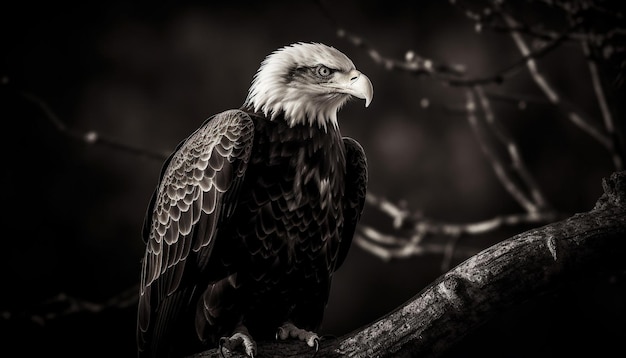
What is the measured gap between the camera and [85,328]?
5.68m

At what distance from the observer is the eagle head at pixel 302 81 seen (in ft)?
8.98

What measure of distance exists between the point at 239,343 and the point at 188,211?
583mm

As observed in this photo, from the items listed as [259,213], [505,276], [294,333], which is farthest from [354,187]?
[505,276]

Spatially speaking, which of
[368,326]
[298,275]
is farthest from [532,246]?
[298,275]

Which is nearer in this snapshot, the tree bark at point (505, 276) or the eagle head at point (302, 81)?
the tree bark at point (505, 276)

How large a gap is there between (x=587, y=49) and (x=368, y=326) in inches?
80.3

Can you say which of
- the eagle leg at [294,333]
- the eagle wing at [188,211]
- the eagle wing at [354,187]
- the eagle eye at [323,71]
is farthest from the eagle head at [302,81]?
the eagle leg at [294,333]

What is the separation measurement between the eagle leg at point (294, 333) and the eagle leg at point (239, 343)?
21 centimetres

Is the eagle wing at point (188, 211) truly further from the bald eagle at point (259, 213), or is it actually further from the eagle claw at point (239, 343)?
the eagle claw at point (239, 343)

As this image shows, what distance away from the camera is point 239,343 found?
2.56 meters

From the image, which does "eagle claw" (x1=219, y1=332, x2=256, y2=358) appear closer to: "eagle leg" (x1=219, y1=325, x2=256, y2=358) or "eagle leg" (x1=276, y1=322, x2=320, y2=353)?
"eagle leg" (x1=219, y1=325, x2=256, y2=358)

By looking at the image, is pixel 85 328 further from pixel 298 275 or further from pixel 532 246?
pixel 532 246

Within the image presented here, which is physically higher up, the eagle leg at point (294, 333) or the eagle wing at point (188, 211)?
the eagle wing at point (188, 211)

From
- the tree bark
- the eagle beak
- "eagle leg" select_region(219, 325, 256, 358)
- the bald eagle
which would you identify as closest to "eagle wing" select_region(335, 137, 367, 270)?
the bald eagle
